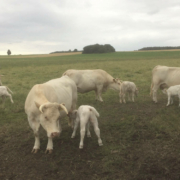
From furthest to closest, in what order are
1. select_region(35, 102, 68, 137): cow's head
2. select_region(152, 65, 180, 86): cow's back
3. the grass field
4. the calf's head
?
the calf's head, select_region(152, 65, 180, 86): cow's back, select_region(35, 102, 68, 137): cow's head, the grass field

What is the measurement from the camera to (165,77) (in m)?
9.49

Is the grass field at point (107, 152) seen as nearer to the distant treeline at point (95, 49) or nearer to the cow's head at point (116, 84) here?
the cow's head at point (116, 84)

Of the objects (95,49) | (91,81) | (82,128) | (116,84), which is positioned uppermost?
(95,49)

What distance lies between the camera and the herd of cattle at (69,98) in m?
4.46

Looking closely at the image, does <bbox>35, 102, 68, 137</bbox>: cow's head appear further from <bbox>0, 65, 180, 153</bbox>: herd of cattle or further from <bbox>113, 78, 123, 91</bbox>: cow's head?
<bbox>113, 78, 123, 91</bbox>: cow's head

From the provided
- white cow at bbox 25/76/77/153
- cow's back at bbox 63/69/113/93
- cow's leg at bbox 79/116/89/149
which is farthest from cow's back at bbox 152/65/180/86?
cow's leg at bbox 79/116/89/149

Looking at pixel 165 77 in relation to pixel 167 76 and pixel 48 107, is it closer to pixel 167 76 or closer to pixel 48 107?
pixel 167 76

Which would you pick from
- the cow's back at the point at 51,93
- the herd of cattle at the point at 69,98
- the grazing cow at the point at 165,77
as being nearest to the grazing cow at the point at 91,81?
the herd of cattle at the point at 69,98

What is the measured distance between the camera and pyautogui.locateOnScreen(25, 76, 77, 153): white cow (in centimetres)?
441

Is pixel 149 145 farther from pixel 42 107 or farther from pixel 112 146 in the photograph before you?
pixel 42 107

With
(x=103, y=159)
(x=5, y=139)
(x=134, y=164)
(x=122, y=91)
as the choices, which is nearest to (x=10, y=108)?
(x=5, y=139)

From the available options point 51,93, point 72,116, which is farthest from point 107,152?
point 51,93

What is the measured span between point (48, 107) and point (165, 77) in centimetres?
667

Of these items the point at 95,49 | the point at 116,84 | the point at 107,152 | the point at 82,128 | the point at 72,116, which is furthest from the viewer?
the point at 95,49
